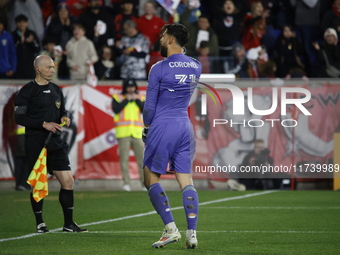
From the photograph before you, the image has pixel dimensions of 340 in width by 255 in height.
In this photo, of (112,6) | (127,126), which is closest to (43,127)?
(127,126)

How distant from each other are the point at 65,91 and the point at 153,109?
10.3 meters

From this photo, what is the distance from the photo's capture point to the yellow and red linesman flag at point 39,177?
9.28m

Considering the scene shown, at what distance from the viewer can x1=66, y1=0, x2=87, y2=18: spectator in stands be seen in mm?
19469

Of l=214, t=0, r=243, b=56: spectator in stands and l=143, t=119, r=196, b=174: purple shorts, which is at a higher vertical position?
l=214, t=0, r=243, b=56: spectator in stands

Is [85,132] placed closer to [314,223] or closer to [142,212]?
[142,212]

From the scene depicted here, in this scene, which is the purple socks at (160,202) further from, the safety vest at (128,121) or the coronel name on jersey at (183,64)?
the safety vest at (128,121)

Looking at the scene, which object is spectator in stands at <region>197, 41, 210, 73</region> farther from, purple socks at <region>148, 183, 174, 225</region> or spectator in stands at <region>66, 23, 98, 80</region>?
purple socks at <region>148, 183, 174, 225</region>

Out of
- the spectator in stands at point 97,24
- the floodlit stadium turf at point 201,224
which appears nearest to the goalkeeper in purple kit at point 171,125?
the floodlit stadium turf at point 201,224

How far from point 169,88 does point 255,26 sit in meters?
11.9

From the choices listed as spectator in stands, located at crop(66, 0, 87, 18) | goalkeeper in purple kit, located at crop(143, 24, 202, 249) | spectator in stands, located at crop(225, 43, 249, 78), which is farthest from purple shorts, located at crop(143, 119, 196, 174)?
spectator in stands, located at crop(66, 0, 87, 18)

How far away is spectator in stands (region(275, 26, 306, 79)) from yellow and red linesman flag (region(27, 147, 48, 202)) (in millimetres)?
9873

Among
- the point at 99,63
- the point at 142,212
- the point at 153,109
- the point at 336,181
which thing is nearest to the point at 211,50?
the point at 99,63

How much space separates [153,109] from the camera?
753 centimetres

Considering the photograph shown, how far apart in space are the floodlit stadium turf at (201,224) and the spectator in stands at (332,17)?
16.0ft
